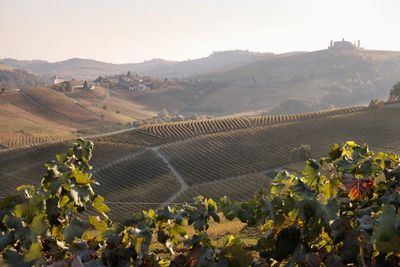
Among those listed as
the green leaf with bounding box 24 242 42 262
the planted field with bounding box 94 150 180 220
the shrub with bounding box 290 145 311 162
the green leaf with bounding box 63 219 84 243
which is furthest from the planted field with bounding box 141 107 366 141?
the green leaf with bounding box 24 242 42 262

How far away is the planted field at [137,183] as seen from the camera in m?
47.9

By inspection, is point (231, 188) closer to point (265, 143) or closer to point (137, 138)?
point (265, 143)

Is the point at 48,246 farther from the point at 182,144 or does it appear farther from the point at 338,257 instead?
the point at 182,144

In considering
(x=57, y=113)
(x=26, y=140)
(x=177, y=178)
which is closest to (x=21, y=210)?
(x=177, y=178)

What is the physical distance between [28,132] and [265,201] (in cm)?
11189

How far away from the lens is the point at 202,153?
214 ft

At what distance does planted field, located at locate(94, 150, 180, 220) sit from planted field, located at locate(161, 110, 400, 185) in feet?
8.73

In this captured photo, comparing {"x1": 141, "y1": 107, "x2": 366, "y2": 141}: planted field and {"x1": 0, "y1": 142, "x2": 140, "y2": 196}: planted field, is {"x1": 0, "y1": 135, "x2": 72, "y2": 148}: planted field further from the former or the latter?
{"x1": 141, "y1": 107, "x2": 366, "y2": 141}: planted field

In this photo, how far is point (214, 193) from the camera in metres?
50.2

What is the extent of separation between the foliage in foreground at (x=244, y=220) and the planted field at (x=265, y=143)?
51.0 meters

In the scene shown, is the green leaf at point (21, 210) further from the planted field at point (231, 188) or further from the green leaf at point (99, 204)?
the planted field at point (231, 188)

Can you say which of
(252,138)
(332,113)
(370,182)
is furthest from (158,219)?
(332,113)

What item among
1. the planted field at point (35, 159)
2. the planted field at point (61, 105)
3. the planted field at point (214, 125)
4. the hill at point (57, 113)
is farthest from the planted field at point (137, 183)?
the planted field at point (61, 105)

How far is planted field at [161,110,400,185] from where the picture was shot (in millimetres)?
59000
